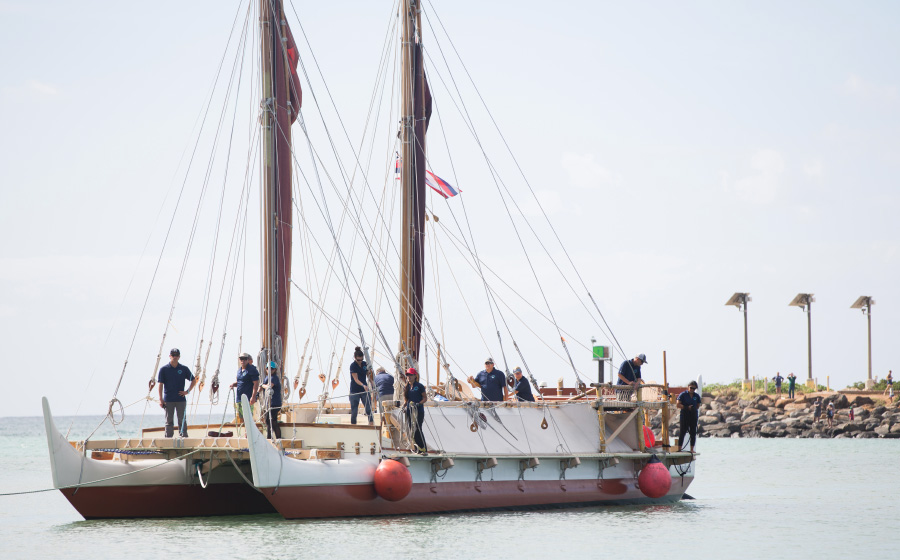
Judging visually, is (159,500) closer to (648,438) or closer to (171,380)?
(171,380)

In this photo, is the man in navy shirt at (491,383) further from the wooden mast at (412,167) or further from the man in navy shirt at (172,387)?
the man in navy shirt at (172,387)

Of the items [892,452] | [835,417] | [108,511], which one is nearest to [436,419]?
[108,511]

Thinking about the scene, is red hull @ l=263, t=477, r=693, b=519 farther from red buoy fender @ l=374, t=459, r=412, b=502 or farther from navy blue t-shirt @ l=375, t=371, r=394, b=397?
navy blue t-shirt @ l=375, t=371, r=394, b=397

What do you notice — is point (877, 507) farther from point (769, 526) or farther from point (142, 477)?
point (142, 477)

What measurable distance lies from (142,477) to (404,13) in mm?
14002

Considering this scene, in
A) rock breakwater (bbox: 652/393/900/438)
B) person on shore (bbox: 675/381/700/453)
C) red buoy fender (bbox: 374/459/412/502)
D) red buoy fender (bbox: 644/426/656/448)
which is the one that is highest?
person on shore (bbox: 675/381/700/453)

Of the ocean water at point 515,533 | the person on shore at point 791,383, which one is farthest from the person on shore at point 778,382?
the ocean water at point 515,533

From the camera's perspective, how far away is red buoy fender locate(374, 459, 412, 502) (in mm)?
23578

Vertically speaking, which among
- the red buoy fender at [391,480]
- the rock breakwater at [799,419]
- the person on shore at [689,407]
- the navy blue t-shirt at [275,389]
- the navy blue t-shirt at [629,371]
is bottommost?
the rock breakwater at [799,419]

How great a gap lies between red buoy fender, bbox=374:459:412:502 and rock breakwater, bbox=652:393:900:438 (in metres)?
57.2

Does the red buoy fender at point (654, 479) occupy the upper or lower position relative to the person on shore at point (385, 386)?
lower

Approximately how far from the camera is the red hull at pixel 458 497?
75.8ft

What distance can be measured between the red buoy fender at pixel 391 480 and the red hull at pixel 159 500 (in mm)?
4411

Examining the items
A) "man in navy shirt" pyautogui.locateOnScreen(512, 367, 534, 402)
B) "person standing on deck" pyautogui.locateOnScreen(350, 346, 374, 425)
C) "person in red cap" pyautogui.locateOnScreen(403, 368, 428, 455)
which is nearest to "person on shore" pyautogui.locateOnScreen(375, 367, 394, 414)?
"person standing on deck" pyautogui.locateOnScreen(350, 346, 374, 425)
